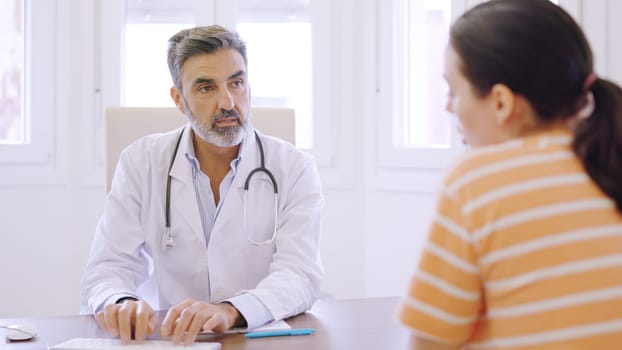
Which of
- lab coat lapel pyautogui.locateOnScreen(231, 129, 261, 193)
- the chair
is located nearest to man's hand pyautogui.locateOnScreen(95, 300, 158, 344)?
lab coat lapel pyautogui.locateOnScreen(231, 129, 261, 193)

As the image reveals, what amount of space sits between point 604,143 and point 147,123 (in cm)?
153

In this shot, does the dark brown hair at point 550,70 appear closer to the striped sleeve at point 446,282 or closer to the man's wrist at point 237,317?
the striped sleeve at point 446,282

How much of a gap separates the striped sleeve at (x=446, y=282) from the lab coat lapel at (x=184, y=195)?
3.64ft

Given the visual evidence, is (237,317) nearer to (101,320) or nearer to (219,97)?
(101,320)

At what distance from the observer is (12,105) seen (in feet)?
10.6

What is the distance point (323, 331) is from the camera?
1341 mm

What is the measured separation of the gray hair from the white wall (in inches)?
53.5

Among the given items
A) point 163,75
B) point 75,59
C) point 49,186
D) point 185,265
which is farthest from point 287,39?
point 185,265

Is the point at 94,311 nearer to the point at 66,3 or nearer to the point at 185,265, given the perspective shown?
the point at 185,265

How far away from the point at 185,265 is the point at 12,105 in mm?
1839

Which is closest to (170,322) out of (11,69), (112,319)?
(112,319)

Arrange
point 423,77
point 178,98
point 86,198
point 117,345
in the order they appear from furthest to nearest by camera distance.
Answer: point 86,198 < point 423,77 < point 178,98 < point 117,345

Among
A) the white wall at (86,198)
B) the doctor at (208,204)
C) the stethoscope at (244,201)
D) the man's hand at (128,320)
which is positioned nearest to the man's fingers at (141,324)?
the man's hand at (128,320)

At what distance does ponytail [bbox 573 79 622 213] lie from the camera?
0.72m
